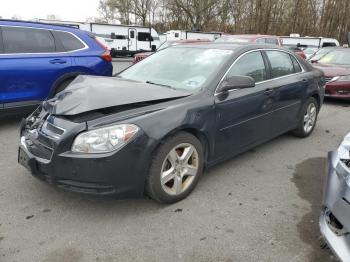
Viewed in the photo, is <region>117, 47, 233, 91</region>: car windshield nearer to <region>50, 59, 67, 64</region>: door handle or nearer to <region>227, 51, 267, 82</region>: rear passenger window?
<region>227, 51, 267, 82</region>: rear passenger window

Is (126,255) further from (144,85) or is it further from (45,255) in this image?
(144,85)

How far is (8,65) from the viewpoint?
534 cm

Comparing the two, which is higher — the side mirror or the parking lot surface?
the side mirror

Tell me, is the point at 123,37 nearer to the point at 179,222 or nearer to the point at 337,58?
the point at 337,58

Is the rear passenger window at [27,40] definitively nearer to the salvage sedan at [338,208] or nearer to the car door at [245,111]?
the car door at [245,111]

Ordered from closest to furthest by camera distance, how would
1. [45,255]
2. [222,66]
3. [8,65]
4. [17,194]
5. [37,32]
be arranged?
1. [45,255]
2. [17,194]
3. [222,66]
4. [8,65]
5. [37,32]

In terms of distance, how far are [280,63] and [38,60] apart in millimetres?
3824

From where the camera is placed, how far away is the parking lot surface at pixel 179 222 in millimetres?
2662

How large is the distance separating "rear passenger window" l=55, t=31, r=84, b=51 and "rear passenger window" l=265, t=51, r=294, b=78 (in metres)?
3.49

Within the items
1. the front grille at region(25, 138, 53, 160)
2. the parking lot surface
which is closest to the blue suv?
the parking lot surface

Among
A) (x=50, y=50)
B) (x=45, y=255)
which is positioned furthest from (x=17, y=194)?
(x=50, y=50)

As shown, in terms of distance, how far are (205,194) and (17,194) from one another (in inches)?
75.2

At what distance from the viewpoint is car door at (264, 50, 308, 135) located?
15.1ft

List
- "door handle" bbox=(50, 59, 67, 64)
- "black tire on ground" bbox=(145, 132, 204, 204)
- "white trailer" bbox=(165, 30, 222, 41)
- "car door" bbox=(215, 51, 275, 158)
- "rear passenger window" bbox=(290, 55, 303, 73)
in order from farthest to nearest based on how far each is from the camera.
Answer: "white trailer" bbox=(165, 30, 222, 41)
"door handle" bbox=(50, 59, 67, 64)
"rear passenger window" bbox=(290, 55, 303, 73)
"car door" bbox=(215, 51, 275, 158)
"black tire on ground" bbox=(145, 132, 204, 204)
